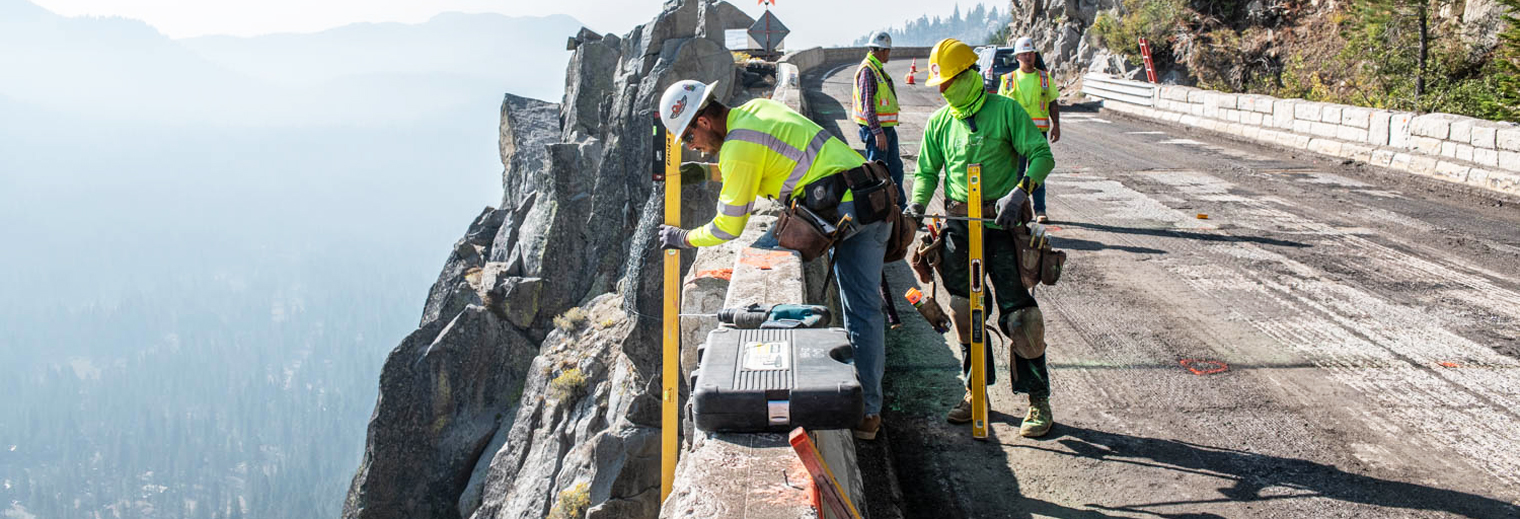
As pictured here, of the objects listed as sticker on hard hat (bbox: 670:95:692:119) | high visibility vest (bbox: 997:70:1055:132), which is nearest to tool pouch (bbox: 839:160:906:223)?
sticker on hard hat (bbox: 670:95:692:119)

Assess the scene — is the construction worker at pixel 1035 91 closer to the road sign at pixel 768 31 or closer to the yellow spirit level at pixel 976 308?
the yellow spirit level at pixel 976 308

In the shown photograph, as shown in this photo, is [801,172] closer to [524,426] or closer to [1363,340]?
[1363,340]

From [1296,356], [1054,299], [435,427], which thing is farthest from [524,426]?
[1296,356]

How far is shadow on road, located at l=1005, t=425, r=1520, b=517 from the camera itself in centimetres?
405

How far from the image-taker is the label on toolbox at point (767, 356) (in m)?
3.37

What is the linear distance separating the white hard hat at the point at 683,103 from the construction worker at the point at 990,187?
3.69 ft

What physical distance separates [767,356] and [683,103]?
1401 mm

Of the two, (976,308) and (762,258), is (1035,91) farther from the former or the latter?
(976,308)

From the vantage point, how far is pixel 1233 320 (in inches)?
263

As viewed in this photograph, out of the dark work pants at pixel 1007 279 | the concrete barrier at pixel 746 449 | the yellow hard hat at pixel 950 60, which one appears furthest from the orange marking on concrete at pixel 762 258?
the yellow hard hat at pixel 950 60

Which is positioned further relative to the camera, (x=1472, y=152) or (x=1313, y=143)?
(x=1313, y=143)

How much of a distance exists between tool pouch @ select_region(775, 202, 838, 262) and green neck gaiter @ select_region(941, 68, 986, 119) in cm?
98

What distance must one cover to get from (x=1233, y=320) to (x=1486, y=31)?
12.3 meters

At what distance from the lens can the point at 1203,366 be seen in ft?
19.0
